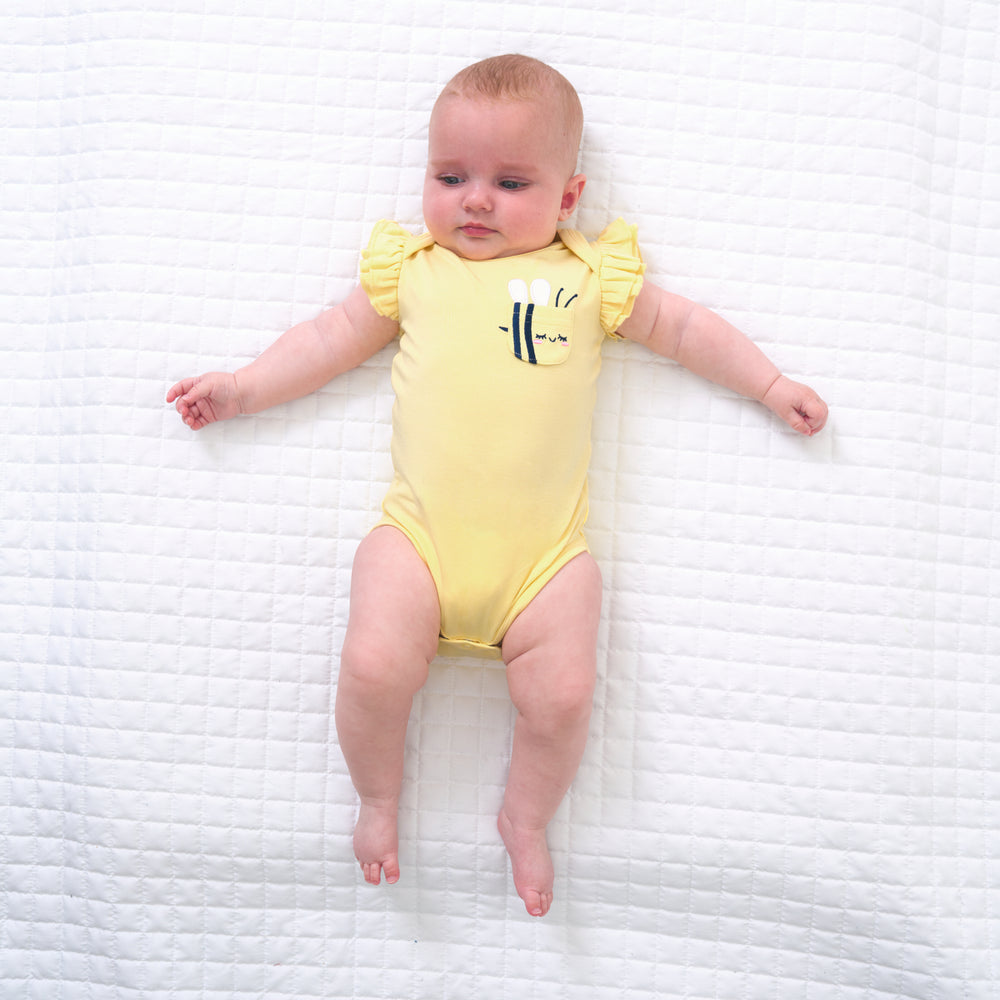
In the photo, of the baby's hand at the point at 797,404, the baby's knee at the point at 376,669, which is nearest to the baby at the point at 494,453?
the baby's knee at the point at 376,669

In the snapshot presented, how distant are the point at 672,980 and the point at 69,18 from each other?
1.71 m

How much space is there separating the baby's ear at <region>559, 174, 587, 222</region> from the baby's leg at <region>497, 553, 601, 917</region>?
1.64 feet

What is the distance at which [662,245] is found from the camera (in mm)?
1392

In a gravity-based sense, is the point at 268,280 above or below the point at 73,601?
above

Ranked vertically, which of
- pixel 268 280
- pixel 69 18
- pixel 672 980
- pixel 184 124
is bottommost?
pixel 672 980

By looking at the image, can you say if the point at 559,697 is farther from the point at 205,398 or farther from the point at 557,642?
the point at 205,398

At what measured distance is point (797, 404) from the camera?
133 cm

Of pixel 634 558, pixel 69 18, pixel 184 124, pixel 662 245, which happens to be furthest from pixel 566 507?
pixel 69 18

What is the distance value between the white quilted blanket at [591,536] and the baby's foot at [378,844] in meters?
0.05

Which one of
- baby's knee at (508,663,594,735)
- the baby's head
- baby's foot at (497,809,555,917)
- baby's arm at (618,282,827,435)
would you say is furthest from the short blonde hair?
baby's foot at (497,809,555,917)

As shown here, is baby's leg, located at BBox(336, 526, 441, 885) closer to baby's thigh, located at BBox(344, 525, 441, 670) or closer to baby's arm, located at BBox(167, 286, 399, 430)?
baby's thigh, located at BBox(344, 525, 441, 670)

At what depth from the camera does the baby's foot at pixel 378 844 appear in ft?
4.25

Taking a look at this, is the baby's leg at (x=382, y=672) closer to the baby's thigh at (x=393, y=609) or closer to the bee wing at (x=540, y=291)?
the baby's thigh at (x=393, y=609)

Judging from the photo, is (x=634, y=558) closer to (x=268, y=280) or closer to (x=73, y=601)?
(x=268, y=280)
